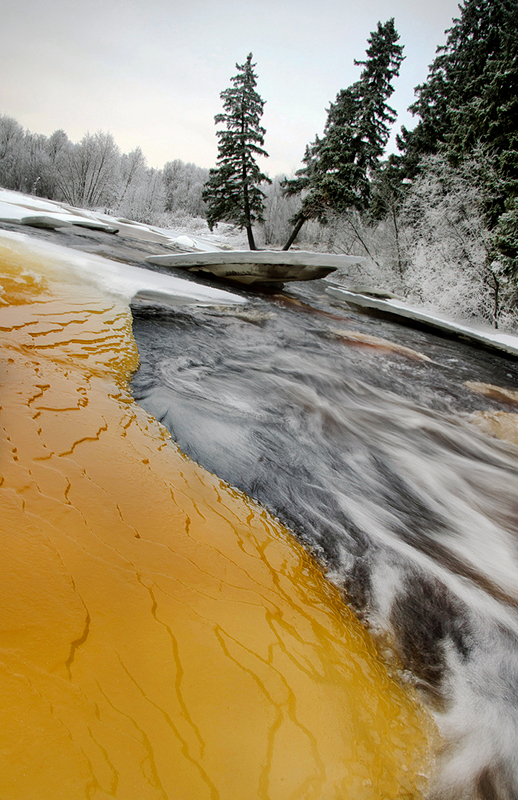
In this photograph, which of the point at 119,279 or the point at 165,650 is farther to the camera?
the point at 119,279

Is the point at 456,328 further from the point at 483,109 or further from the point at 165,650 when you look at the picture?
the point at 165,650

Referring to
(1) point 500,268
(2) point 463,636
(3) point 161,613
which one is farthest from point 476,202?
(3) point 161,613

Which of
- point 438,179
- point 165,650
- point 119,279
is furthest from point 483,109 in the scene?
point 165,650

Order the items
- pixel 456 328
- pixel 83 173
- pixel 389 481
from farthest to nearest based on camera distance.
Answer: pixel 83 173 < pixel 456 328 < pixel 389 481

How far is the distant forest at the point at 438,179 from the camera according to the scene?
915 cm

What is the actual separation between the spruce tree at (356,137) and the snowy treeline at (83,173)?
21.9 meters

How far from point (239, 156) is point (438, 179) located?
11.9 m

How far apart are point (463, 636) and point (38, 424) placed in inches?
89.1

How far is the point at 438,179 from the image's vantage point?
33.1 feet

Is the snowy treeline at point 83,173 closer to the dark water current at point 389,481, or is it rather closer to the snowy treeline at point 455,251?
the snowy treeline at point 455,251

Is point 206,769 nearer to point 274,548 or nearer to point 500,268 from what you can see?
point 274,548

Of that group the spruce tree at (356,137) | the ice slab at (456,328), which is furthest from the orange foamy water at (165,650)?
the spruce tree at (356,137)

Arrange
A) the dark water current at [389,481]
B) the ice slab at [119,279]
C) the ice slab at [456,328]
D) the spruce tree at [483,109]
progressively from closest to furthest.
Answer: the dark water current at [389,481] < the ice slab at [119,279] < the ice slab at [456,328] < the spruce tree at [483,109]

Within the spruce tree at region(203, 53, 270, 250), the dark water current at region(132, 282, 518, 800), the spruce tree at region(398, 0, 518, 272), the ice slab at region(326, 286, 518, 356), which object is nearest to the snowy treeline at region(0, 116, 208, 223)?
the spruce tree at region(203, 53, 270, 250)
